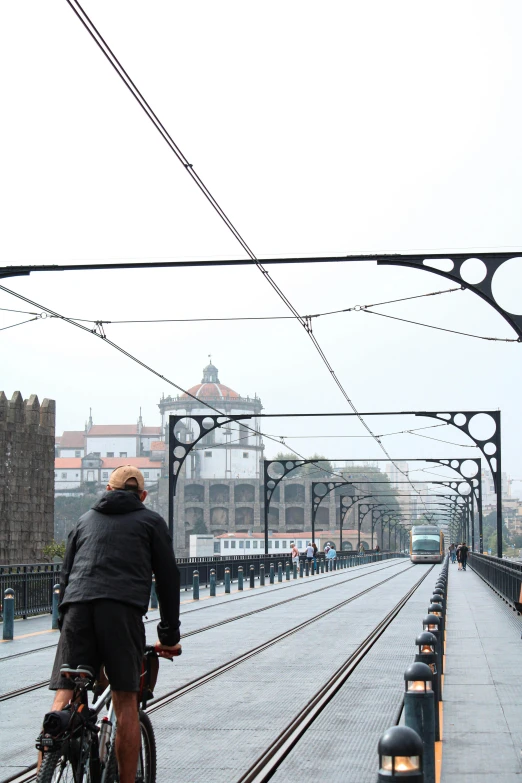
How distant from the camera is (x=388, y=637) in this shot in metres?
17.4

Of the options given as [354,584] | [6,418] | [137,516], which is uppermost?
[6,418]

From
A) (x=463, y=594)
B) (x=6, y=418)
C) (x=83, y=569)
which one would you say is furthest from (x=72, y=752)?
(x=6, y=418)

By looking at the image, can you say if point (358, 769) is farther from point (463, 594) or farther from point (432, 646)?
point (463, 594)

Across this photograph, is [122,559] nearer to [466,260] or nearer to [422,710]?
[422,710]

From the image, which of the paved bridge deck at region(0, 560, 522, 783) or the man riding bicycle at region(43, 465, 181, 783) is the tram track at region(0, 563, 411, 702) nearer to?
the paved bridge deck at region(0, 560, 522, 783)

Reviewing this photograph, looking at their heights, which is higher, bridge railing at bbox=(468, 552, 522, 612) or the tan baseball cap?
the tan baseball cap

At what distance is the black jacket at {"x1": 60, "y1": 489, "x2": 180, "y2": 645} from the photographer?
196 inches

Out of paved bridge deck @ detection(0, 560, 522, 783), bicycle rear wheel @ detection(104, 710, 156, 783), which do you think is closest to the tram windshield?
paved bridge deck @ detection(0, 560, 522, 783)

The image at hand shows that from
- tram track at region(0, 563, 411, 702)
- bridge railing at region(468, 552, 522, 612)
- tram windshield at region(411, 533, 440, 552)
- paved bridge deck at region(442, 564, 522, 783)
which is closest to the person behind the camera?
paved bridge deck at region(442, 564, 522, 783)

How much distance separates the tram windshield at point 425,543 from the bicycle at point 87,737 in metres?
74.6

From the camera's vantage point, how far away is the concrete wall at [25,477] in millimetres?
35344

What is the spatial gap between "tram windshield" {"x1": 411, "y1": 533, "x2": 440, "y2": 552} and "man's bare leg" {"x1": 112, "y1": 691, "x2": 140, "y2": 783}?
75.0m

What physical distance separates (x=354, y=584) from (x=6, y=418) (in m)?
14.3

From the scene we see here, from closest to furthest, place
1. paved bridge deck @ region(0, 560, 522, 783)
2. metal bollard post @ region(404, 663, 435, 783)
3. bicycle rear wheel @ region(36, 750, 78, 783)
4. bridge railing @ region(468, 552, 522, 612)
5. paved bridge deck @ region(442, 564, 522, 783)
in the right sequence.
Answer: bicycle rear wheel @ region(36, 750, 78, 783) < metal bollard post @ region(404, 663, 435, 783) < paved bridge deck @ region(442, 564, 522, 783) < paved bridge deck @ region(0, 560, 522, 783) < bridge railing @ region(468, 552, 522, 612)
